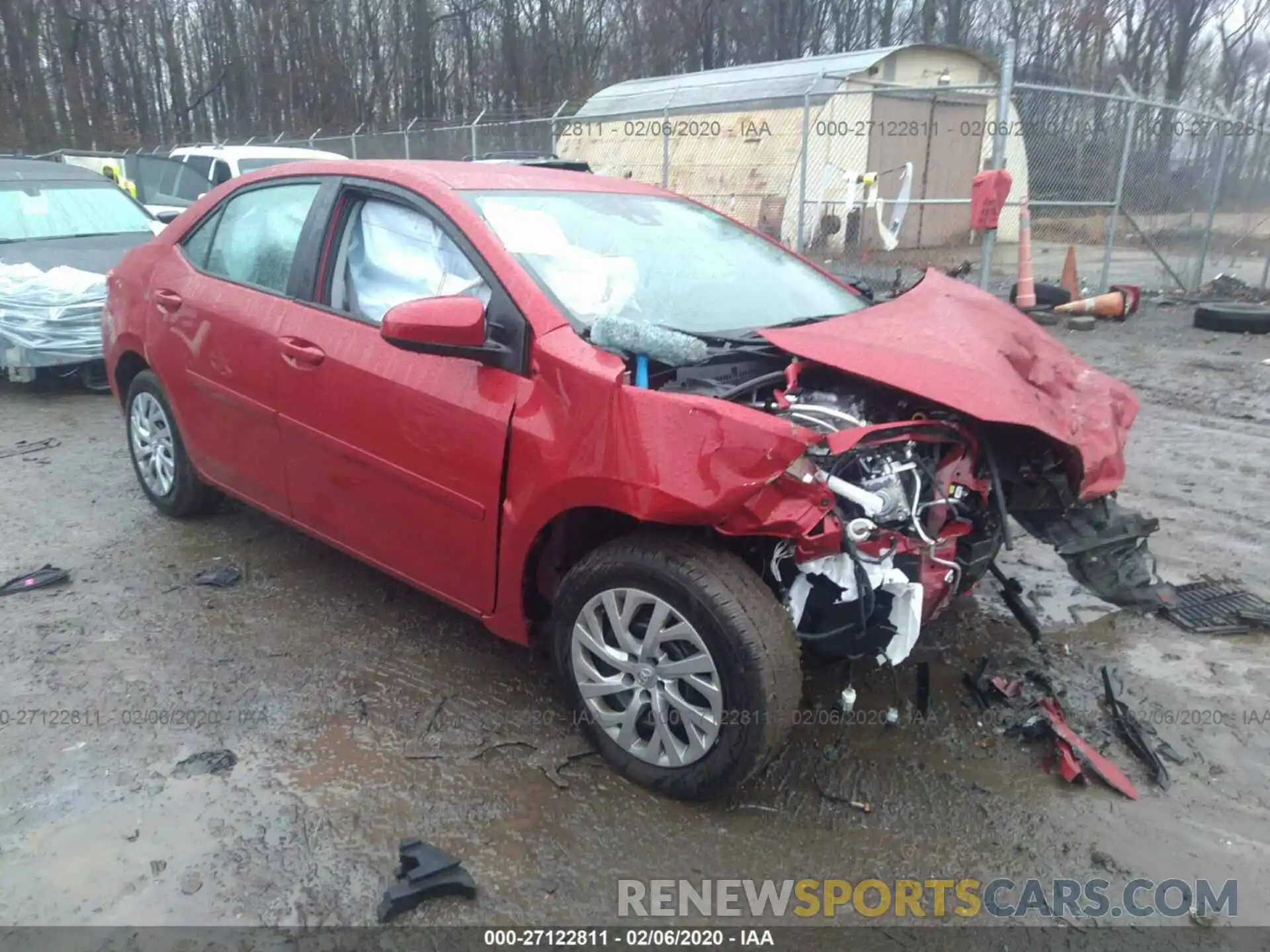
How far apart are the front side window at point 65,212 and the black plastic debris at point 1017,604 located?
7.78 meters

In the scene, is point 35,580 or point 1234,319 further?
point 1234,319

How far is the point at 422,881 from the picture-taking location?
2379 mm

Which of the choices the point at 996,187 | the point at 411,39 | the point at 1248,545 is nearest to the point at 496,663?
the point at 1248,545

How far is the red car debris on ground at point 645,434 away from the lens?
253 centimetres

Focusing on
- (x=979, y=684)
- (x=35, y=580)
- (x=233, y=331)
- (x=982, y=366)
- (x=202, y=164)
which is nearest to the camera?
(x=982, y=366)

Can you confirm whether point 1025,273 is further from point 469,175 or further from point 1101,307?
point 469,175

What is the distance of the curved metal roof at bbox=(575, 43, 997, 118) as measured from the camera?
50.1ft

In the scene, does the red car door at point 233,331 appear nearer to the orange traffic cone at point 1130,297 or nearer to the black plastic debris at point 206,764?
the black plastic debris at point 206,764

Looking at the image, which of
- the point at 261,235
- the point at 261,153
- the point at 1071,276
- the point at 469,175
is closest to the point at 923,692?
the point at 469,175

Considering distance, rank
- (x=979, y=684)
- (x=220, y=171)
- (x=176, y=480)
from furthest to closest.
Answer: (x=220, y=171) → (x=176, y=480) → (x=979, y=684)

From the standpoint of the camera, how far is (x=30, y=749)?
295cm

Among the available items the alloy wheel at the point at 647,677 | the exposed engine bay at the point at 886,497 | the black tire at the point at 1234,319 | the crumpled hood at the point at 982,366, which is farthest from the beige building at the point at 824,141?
the alloy wheel at the point at 647,677

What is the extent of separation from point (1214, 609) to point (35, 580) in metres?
4.94

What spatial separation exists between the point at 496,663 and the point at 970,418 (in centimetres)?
187
